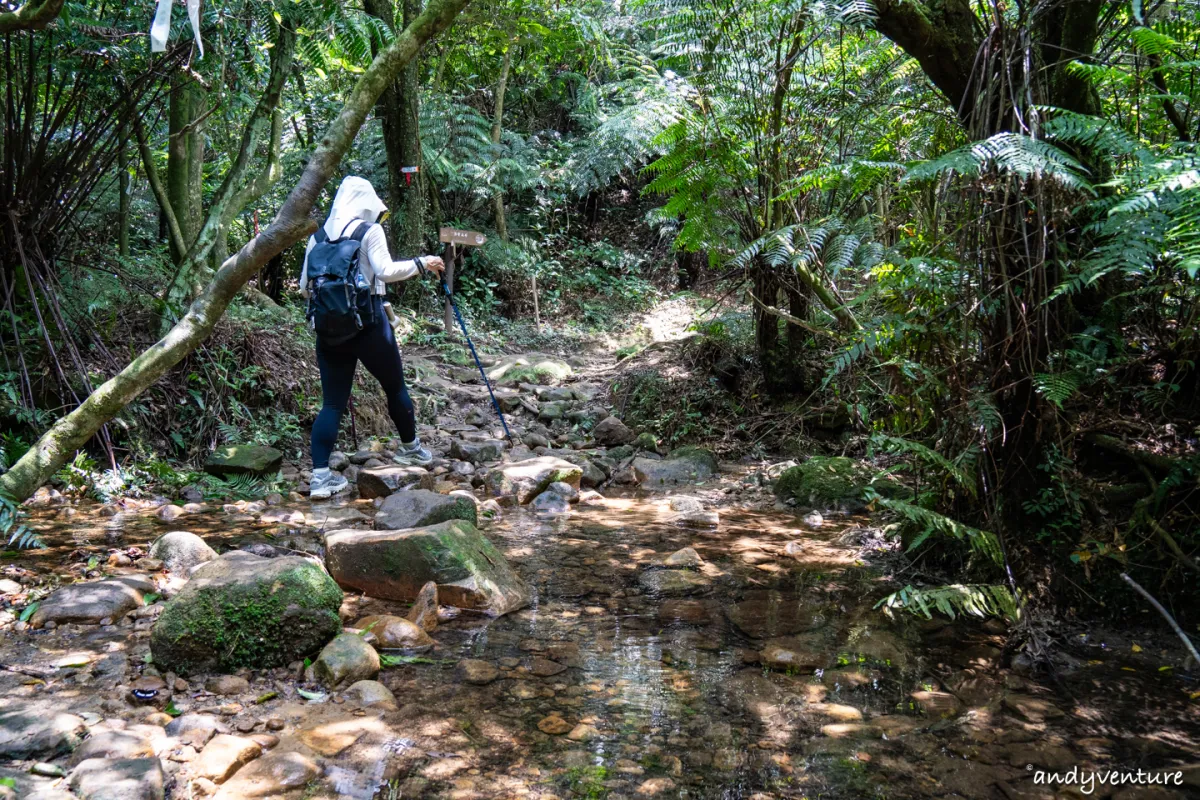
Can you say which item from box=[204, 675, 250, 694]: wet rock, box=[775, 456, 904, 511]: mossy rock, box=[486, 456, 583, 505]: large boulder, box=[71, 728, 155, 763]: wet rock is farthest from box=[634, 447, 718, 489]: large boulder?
box=[71, 728, 155, 763]: wet rock

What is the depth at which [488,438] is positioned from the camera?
7.32 metres

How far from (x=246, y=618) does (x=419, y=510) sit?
5.55 feet

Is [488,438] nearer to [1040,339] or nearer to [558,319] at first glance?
[1040,339]

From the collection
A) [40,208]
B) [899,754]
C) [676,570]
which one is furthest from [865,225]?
[40,208]

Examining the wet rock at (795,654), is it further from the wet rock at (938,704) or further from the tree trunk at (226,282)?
the tree trunk at (226,282)

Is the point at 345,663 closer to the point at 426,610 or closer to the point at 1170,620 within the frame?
the point at 426,610

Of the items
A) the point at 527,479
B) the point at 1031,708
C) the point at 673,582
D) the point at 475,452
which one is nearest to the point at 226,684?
the point at 673,582

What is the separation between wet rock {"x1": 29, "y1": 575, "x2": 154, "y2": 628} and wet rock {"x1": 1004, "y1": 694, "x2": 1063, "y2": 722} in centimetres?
346

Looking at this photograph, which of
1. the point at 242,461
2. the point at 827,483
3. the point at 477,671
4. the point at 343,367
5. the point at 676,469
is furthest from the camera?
the point at 676,469

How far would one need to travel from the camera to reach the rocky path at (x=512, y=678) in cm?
221

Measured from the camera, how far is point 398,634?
10.4 feet

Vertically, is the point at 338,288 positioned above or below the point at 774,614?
above

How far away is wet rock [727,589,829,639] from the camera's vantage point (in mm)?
3324

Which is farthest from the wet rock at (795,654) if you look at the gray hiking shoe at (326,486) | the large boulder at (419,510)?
the gray hiking shoe at (326,486)
